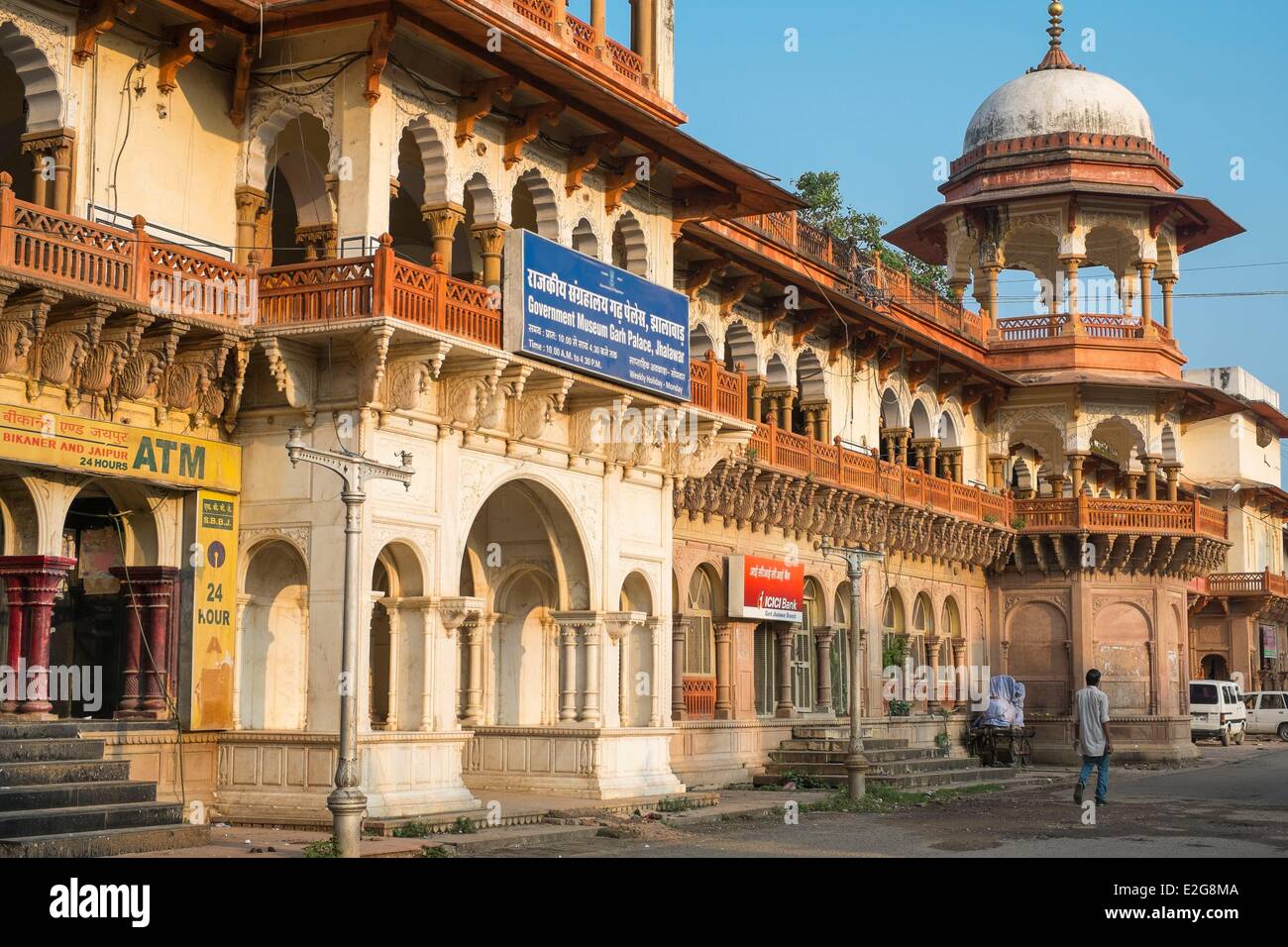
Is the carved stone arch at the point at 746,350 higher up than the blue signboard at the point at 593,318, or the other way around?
the carved stone arch at the point at 746,350

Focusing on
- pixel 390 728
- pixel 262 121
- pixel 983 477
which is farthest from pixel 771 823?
pixel 983 477

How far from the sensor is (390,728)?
18172 mm

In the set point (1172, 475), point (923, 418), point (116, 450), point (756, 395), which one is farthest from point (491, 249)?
point (1172, 475)

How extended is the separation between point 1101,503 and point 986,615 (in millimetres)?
3644

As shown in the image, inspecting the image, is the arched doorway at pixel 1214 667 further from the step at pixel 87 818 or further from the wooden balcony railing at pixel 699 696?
the step at pixel 87 818

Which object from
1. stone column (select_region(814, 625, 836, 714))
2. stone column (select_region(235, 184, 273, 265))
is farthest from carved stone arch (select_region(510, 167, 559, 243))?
stone column (select_region(814, 625, 836, 714))

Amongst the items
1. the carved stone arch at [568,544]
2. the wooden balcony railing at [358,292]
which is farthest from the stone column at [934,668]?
the wooden balcony railing at [358,292]

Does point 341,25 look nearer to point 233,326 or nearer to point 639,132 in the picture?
point 233,326

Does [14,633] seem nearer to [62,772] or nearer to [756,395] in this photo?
[62,772]

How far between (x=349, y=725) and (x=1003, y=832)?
8.00 m

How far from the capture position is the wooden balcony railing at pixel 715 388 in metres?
23.0

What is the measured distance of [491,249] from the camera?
64.4 ft

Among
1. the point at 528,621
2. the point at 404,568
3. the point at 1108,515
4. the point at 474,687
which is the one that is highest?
the point at 1108,515

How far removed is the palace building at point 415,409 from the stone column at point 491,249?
0.04m
